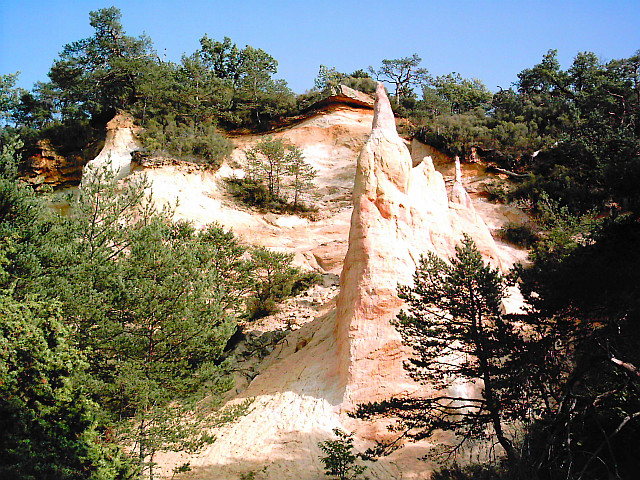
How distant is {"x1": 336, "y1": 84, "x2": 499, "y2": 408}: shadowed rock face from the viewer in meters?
11.1

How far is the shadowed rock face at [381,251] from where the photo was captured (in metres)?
11.1

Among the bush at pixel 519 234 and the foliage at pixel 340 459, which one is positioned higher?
the bush at pixel 519 234

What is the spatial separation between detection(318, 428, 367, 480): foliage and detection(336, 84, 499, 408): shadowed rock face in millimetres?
1070

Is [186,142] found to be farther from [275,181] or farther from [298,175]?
[298,175]

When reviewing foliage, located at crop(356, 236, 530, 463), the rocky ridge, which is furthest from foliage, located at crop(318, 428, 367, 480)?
foliage, located at crop(356, 236, 530, 463)

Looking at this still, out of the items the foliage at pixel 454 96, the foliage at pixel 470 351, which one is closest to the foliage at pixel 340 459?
the foliage at pixel 470 351

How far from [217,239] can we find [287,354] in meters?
6.26

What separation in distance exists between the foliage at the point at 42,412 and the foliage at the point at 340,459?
3816 mm

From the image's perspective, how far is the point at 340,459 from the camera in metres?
9.11

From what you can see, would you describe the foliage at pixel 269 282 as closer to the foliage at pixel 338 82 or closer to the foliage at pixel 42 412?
the foliage at pixel 42 412

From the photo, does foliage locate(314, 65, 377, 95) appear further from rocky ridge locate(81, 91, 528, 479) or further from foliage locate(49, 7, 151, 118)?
rocky ridge locate(81, 91, 528, 479)

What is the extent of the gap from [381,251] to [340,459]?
17.1ft

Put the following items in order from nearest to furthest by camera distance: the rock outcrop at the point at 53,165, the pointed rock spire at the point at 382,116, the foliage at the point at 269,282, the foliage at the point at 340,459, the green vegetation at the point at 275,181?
1. the foliage at the point at 340,459
2. the pointed rock spire at the point at 382,116
3. the foliage at the point at 269,282
4. the green vegetation at the point at 275,181
5. the rock outcrop at the point at 53,165

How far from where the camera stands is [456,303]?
921 cm
